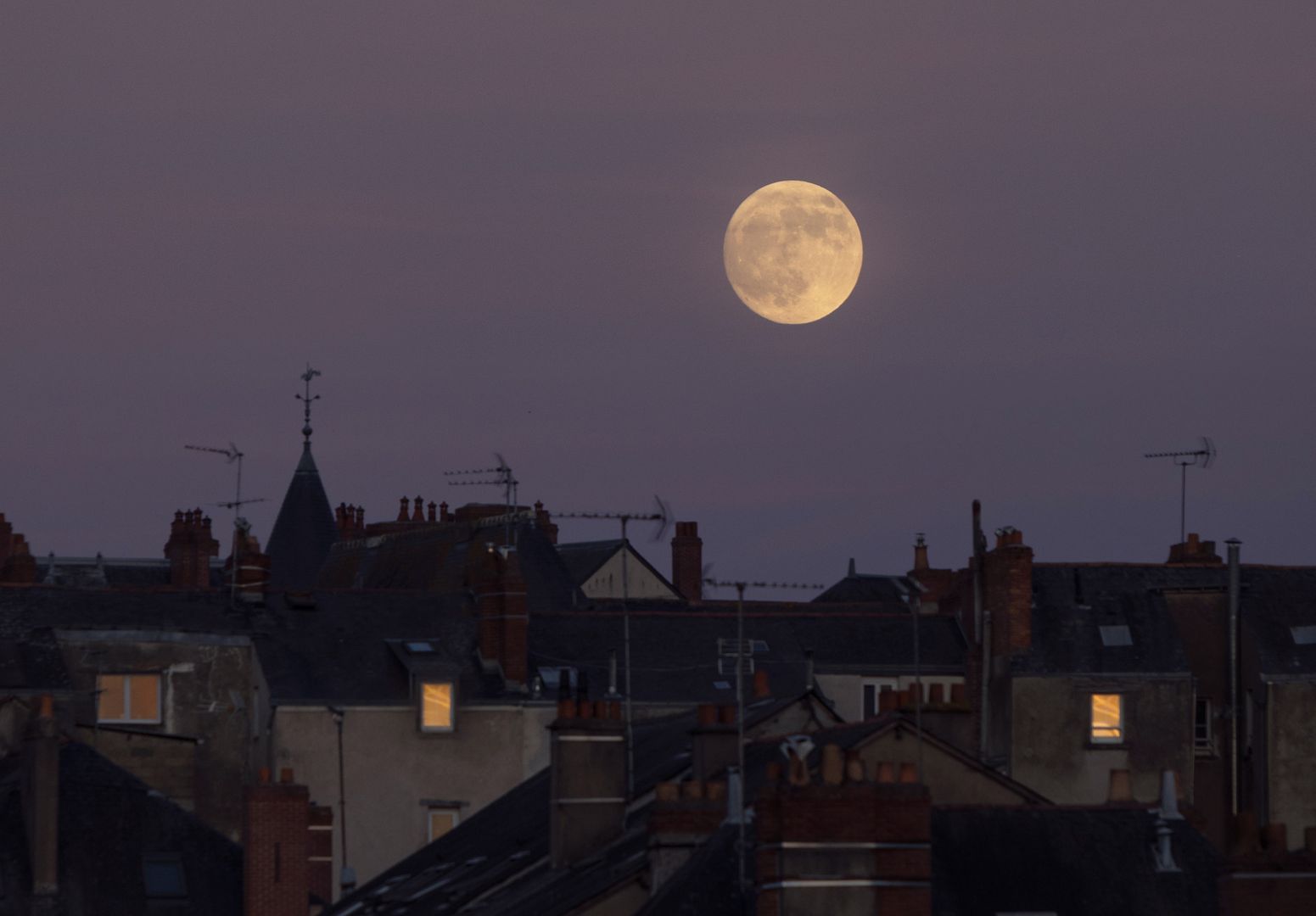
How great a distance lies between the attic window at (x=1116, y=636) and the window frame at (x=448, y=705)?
1628 cm

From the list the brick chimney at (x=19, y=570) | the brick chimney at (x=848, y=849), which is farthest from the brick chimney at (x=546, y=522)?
the brick chimney at (x=848, y=849)

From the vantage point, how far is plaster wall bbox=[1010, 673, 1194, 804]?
71625 millimetres

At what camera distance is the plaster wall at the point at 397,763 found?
6844 cm

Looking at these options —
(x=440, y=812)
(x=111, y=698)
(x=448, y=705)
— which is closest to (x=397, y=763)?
(x=440, y=812)

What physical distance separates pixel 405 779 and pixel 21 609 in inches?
416

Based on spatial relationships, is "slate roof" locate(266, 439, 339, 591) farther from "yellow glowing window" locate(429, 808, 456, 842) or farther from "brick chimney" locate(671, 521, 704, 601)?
"yellow glowing window" locate(429, 808, 456, 842)

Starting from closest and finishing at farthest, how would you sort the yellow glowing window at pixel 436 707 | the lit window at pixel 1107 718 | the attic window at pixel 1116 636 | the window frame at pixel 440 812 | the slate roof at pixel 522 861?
the slate roof at pixel 522 861 → the window frame at pixel 440 812 → the yellow glowing window at pixel 436 707 → the lit window at pixel 1107 718 → the attic window at pixel 1116 636

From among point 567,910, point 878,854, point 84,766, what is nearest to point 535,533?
point 84,766

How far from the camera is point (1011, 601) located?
74562mm

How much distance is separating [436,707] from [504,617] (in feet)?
12.5

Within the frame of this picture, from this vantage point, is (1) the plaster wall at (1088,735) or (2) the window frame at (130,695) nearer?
(2) the window frame at (130,695)

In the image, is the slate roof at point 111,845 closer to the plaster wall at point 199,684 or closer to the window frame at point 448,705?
the plaster wall at point 199,684

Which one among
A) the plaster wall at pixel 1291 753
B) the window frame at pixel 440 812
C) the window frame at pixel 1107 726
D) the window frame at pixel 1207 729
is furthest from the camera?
the window frame at pixel 1207 729

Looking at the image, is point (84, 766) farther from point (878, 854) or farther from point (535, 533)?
point (535, 533)
